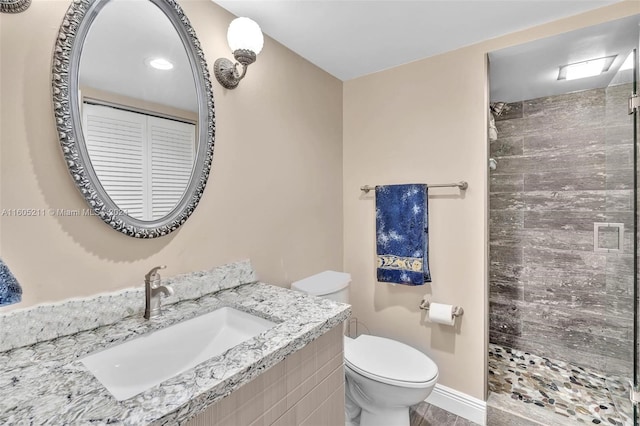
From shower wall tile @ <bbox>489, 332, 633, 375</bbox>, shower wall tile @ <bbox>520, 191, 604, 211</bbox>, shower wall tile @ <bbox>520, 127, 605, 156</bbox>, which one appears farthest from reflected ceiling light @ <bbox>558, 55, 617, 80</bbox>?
shower wall tile @ <bbox>489, 332, 633, 375</bbox>

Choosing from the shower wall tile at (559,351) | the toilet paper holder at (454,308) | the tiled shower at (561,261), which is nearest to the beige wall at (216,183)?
the toilet paper holder at (454,308)

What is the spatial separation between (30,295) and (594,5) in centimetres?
263

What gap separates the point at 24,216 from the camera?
35.5 inches

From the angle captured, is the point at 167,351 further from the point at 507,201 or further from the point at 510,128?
the point at 510,128

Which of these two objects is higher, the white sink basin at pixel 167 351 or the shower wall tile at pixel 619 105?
the shower wall tile at pixel 619 105

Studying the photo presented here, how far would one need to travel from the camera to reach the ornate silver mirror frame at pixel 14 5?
2.81ft

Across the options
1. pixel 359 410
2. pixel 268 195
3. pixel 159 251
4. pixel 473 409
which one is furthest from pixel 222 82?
pixel 473 409

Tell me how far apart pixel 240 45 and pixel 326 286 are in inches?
53.8

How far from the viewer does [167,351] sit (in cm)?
103

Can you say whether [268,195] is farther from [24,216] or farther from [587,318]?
[587,318]

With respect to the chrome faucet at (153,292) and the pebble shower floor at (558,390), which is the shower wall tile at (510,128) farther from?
the chrome faucet at (153,292)

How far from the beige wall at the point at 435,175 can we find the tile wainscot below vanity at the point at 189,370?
1073 mm

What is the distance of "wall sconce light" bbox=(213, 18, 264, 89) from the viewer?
1.36 meters

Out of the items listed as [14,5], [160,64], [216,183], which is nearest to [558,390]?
[216,183]
